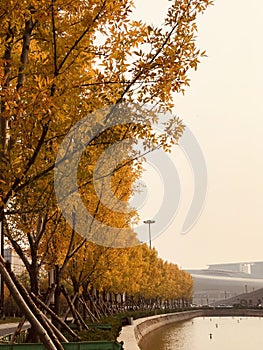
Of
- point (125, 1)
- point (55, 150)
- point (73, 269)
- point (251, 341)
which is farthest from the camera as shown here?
point (251, 341)

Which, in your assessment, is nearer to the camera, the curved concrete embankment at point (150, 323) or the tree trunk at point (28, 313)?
the tree trunk at point (28, 313)

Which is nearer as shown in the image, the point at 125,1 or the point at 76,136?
the point at 125,1

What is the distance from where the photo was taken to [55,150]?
24.2ft

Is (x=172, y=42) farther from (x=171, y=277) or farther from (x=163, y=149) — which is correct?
(x=171, y=277)

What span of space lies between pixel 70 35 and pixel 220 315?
7869 cm

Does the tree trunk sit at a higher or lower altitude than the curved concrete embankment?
higher

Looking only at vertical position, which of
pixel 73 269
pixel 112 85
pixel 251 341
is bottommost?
pixel 251 341

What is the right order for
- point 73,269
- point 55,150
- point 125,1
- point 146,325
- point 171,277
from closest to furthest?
1. point 125,1
2. point 55,150
3. point 73,269
4. point 146,325
5. point 171,277

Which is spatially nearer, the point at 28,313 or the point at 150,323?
the point at 28,313

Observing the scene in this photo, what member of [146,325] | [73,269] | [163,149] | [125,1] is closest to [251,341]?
[146,325]

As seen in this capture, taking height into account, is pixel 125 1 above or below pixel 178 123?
above

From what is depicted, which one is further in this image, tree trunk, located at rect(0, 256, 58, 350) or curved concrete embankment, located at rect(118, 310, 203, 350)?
curved concrete embankment, located at rect(118, 310, 203, 350)

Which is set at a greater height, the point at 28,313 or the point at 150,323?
the point at 28,313

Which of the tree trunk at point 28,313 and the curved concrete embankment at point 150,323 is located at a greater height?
the tree trunk at point 28,313
